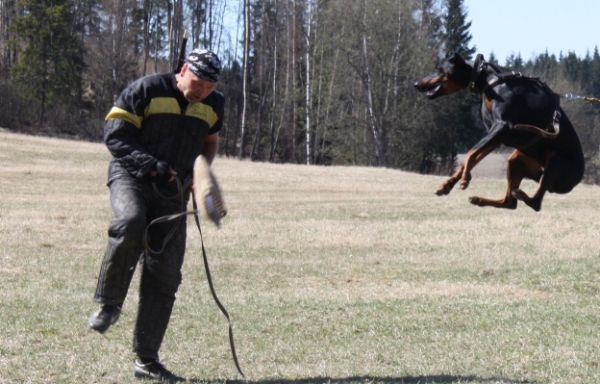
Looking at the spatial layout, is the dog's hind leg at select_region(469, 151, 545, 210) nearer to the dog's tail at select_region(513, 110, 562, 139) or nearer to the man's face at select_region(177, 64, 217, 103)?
the dog's tail at select_region(513, 110, 562, 139)

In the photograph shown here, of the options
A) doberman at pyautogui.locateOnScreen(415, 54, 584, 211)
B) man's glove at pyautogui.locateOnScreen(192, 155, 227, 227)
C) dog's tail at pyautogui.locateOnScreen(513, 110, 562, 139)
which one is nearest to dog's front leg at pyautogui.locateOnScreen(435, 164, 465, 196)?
doberman at pyautogui.locateOnScreen(415, 54, 584, 211)

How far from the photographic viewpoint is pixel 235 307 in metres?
8.85

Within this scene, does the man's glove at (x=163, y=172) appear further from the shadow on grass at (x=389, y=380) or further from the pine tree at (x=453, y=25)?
the pine tree at (x=453, y=25)

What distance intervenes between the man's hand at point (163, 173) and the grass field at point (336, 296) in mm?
1362

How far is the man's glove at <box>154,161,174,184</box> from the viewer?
5500 millimetres

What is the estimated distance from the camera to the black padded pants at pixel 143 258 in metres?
5.44

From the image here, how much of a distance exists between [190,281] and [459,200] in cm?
1322

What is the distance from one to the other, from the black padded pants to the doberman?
1.82 meters

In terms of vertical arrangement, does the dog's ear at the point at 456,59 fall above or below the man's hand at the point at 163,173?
above

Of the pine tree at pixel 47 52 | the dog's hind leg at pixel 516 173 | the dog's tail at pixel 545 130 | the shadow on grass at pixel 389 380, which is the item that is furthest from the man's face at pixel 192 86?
the pine tree at pixel 47 52

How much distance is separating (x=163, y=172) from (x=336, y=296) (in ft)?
14.8

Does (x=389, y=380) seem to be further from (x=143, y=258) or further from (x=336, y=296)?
(x=336, y=296)

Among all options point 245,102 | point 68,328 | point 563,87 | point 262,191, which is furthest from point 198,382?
point 563,87

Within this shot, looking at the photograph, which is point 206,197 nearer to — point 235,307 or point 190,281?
point 235,307
